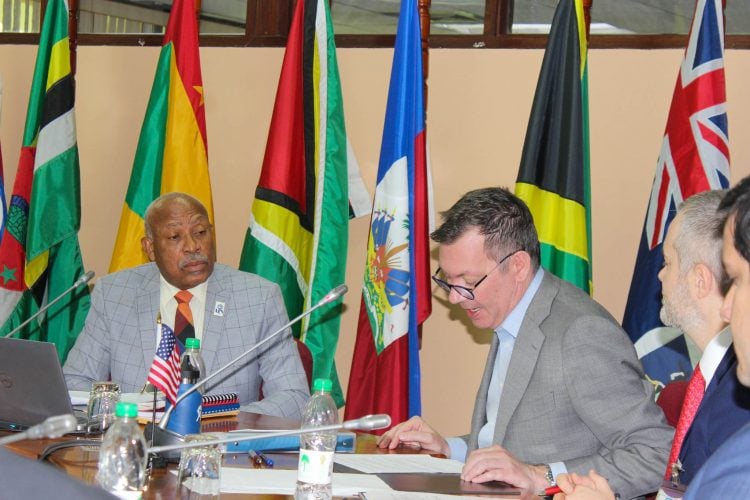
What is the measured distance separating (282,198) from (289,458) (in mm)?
2138

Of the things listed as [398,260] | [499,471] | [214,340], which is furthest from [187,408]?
[398,260]

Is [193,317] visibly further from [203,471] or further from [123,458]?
[123,458]

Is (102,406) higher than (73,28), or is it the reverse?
(73,28)

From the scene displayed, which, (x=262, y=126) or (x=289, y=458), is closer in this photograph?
(x=289, y=458)

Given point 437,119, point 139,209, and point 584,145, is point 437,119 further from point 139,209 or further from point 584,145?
point 139,209

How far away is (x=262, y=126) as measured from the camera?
483 cm

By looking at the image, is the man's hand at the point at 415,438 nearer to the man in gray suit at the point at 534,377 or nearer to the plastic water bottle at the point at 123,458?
the man in gray suit at the point at 534,377

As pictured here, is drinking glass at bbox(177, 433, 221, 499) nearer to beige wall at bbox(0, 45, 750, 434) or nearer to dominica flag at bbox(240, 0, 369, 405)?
dominica flag at bbox(240, 0, 369, 405)

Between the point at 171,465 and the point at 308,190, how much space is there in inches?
90.5

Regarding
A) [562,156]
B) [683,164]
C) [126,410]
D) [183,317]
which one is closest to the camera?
[126,410]

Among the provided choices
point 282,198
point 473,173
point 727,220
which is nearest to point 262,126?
point 282,198

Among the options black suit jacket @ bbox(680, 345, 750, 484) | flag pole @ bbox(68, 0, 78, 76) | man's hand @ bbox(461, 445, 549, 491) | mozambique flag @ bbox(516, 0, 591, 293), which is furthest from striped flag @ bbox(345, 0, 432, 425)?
black suit jacket @ bbox(680, 345, 750, 484)

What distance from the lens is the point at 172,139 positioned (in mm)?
4492

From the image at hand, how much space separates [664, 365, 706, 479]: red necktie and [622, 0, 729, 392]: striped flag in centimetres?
144
